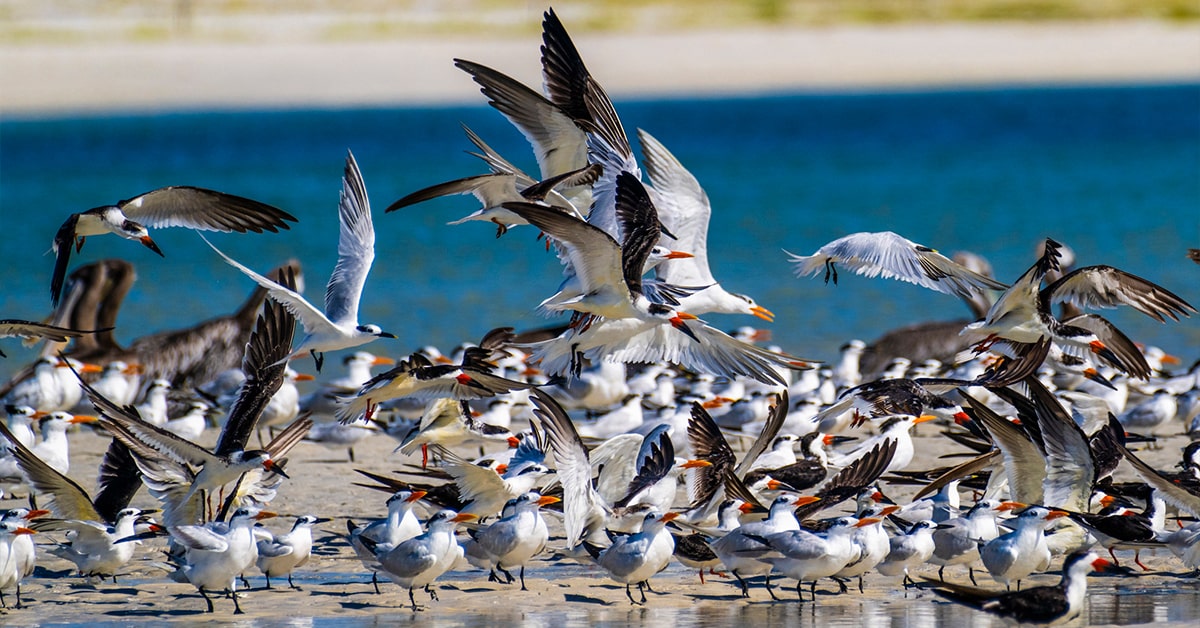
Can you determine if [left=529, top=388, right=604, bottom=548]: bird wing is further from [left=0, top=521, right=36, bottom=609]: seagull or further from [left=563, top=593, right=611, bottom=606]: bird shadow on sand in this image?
[left=0, top=521, right=36, bottom=609]: seagull

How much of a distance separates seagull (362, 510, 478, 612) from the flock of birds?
14 mm

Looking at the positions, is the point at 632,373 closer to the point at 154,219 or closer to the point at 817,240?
the point at 154,219

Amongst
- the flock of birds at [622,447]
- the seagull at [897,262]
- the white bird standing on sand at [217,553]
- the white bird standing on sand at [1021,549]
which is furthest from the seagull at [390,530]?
the seagull at [897,262]

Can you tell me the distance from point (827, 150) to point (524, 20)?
919 inches

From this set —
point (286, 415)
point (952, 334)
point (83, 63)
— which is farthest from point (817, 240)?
point (83, 63)

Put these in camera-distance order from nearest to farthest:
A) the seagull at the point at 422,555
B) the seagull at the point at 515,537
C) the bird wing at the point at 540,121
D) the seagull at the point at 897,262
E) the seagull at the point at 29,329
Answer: the seagull at the point at 422,555 < the seagull at the point at 515,537 < the seagull at the point at 29,329 < the seagull at the point at 897,262 < the bird wing at the point at 540,121

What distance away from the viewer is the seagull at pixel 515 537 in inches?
335

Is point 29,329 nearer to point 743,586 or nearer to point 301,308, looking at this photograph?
point 301,308

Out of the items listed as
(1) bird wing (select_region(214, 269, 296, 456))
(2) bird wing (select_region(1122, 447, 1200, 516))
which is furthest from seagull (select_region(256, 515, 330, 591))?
(2) bird wing (select_region(1122, 447, 1200, 516))

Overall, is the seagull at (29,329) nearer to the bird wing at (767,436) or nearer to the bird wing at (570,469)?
the bird wing at (570,469)

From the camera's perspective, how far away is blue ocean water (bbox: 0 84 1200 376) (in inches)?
787

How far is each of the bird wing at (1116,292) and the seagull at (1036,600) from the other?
2.33 metres

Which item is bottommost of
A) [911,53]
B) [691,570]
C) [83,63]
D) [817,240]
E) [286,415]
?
[691,570]

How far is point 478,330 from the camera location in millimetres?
18266
